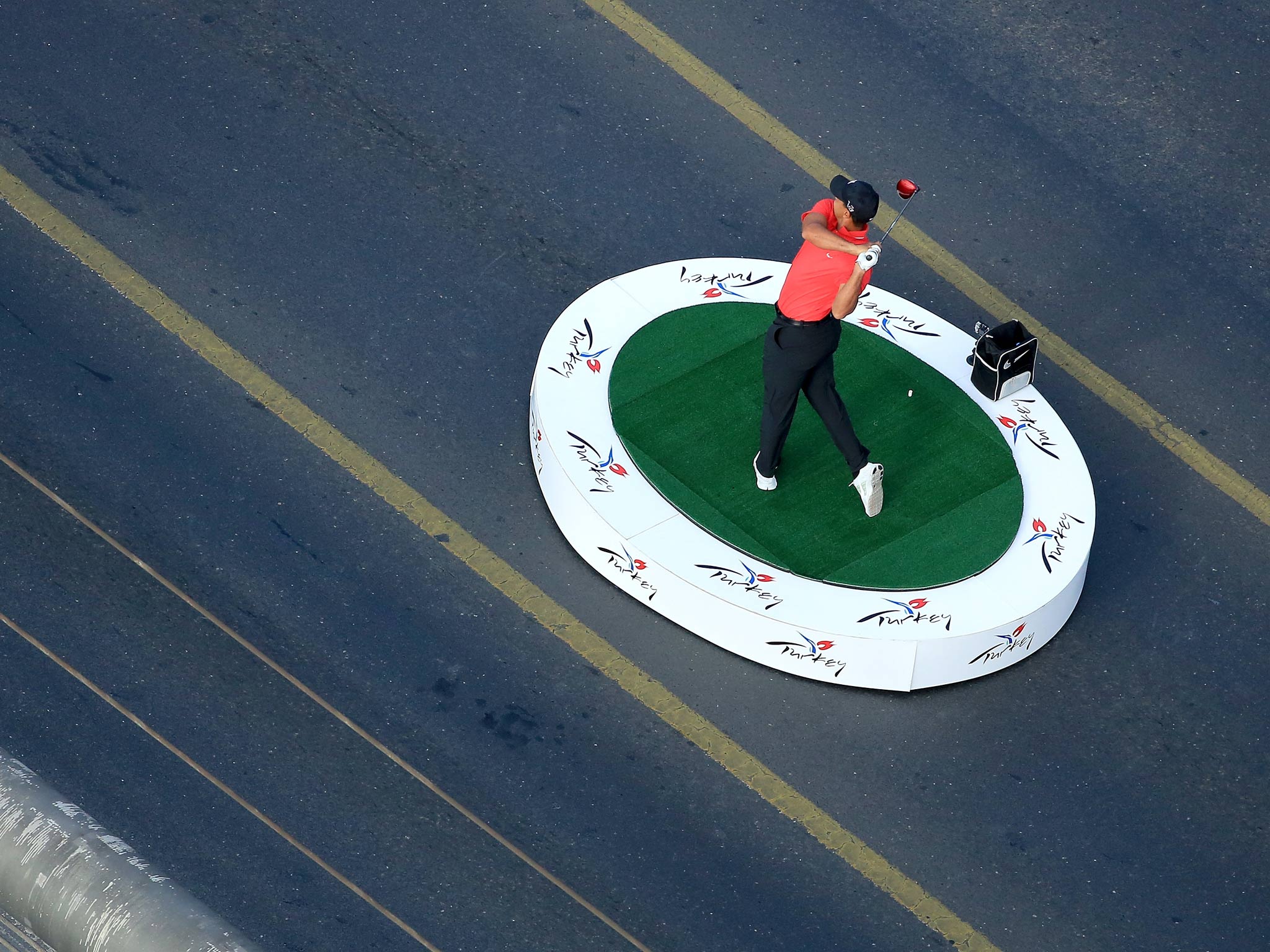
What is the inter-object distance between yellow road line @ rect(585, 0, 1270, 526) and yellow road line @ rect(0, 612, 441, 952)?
17.4 feet

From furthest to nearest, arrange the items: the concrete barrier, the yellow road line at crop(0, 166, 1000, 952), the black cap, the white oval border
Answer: the white oval border → the yellow road line at crop(0, 166, 1000, 952) → the black cap → the concrete barrier

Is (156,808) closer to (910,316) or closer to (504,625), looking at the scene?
(504,625)

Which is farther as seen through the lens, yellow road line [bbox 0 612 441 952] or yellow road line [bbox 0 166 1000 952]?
yellow road line [bbox 0 166 1000 952]

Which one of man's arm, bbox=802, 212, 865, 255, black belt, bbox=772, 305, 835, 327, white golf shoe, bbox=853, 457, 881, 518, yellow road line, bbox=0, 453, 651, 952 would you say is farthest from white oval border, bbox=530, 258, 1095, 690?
man's arm, bbox=802, 212, 865, 255

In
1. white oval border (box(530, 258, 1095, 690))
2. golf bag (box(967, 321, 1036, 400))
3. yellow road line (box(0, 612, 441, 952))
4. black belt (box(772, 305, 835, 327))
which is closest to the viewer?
yellow road line (box(0, 612, 441, 952))

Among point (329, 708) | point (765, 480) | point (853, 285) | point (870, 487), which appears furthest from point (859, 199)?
point (329, 708)

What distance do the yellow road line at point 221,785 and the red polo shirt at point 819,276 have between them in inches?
135

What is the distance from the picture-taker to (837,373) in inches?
373

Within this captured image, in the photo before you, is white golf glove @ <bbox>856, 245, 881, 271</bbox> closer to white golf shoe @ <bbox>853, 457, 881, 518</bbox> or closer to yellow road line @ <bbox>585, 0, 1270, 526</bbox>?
white golf shoe @ <bbox>853, 457, 881, 518</bbox>

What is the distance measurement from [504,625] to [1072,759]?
2.99m

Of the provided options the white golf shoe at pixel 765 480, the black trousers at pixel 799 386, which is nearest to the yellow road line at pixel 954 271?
the black trousers at pixel 799 386

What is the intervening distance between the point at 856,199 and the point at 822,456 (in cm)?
184

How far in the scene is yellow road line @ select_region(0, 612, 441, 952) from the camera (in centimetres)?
730

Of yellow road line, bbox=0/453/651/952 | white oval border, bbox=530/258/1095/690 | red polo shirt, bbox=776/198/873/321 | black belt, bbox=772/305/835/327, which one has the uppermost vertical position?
red polo shirt, bbox=776/198/873/321
